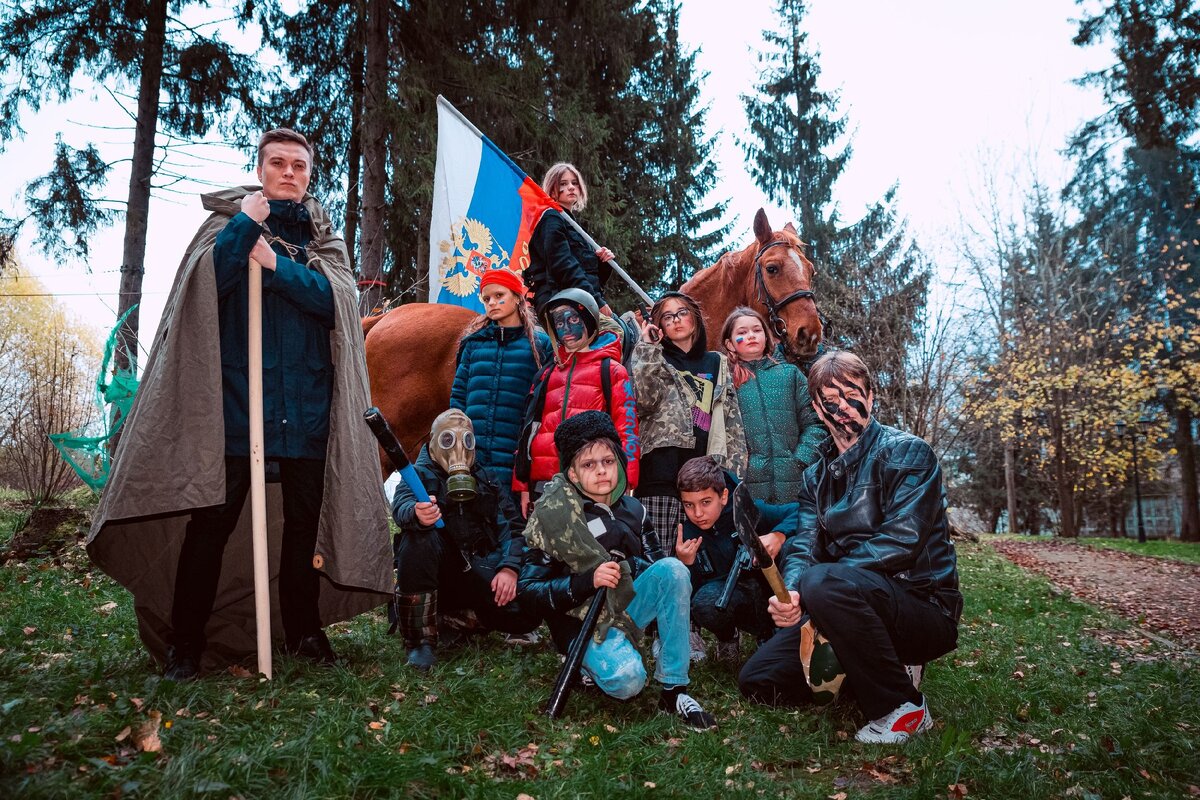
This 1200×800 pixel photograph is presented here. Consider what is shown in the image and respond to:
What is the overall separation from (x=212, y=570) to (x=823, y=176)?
2582 cm

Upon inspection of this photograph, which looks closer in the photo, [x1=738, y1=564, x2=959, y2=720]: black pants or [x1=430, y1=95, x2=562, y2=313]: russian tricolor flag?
[x1=738, y1=564, x2=959, y2=720]: black pants

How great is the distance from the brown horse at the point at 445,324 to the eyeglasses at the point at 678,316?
158 cm

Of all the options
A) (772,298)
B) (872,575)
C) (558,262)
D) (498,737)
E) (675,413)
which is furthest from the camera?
(772,298)

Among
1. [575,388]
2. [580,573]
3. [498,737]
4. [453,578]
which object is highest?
[575,388]

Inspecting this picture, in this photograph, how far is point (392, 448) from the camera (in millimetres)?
3434

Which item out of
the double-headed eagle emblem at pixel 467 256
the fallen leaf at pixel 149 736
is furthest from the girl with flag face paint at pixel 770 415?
the fallen leaf at pixel 149 736

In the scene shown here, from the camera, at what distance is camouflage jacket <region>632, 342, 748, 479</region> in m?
4.61

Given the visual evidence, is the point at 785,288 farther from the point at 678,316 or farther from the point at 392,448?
the point at 392,448

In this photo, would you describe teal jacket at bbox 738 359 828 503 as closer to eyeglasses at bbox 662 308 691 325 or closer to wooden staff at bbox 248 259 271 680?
eyeglasses at bbox 662 308 691 325

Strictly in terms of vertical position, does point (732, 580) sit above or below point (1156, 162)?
below

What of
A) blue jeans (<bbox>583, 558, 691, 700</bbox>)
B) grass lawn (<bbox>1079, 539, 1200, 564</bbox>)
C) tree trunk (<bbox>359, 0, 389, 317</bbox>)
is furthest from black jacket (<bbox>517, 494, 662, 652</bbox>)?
grass lawn (<bbox>1079, 539, 1200, 564</bbox>)

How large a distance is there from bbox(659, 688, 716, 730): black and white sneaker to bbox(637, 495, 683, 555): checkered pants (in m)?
1.03

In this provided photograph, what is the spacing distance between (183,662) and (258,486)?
82 cm

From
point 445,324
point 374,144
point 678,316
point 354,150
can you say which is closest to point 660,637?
point 678,316
